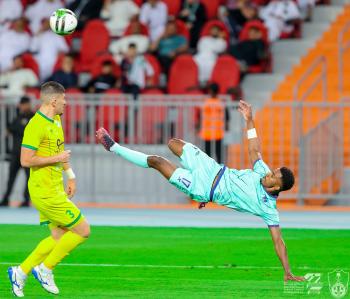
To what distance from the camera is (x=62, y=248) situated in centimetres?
1432

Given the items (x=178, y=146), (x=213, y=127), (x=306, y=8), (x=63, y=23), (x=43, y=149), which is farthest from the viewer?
(x=306, y=8)

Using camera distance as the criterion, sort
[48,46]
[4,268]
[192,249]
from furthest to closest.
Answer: [48,46] → [192,249] → [4,268]

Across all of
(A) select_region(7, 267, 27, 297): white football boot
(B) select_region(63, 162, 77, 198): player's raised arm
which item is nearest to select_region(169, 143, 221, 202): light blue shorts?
(B) select_region(63, 162, 77, 198): player's raised arm

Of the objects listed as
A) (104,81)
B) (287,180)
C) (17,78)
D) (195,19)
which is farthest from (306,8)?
(287,180)

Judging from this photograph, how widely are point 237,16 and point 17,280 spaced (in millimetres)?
17247

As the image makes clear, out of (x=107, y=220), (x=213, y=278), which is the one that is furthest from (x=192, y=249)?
(x=107, y=220)

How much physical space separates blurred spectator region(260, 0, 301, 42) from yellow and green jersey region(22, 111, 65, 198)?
53.8 feet

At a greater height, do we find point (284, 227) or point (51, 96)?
point (51, 96)

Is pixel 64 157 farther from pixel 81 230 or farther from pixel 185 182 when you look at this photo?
pixel 185 182

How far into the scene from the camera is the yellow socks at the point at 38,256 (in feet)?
47.0

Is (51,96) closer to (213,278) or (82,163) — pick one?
(213,278)

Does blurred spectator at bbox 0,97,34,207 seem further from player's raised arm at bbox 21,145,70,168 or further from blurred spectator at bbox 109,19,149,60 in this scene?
player's raised arm at bbox 21,145,70,168

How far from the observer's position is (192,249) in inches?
754

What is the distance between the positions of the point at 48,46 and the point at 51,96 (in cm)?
1661
